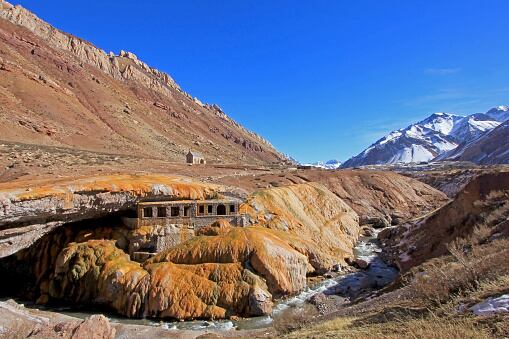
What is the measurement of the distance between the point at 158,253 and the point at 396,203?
2346 inches

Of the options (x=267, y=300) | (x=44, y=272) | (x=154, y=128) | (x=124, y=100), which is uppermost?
(x=124, y=100)

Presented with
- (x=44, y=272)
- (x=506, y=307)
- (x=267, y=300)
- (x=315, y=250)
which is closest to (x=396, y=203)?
(x=315, y=250)

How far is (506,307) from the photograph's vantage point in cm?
892

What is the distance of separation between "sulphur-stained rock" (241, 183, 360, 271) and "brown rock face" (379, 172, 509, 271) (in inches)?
315

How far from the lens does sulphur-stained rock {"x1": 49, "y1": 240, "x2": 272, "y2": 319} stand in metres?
31.8

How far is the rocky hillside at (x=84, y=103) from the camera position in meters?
94.7

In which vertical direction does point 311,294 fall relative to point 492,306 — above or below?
below

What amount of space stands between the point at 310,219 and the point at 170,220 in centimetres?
2087

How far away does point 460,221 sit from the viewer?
3738 centimetres

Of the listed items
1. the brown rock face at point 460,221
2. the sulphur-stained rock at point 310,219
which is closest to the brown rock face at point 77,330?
the sulphur-stained rock at point 310,219

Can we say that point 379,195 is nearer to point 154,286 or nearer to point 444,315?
point 154,286

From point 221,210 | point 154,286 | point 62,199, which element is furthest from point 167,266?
point 62,199

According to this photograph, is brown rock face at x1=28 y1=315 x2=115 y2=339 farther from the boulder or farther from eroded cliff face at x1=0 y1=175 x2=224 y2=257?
the boulder

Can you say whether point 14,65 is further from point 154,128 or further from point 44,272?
point 44,272
